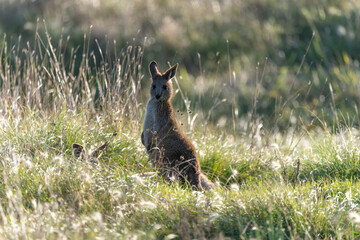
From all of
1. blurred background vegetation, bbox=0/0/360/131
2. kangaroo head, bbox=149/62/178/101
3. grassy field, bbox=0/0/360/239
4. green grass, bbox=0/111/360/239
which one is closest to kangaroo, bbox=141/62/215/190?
kangaroo head, bbox=149/62/178/101

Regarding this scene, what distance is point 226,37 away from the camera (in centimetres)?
1534

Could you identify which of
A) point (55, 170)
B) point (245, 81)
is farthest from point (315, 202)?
point (245, 81)

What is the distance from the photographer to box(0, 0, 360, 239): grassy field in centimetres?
491

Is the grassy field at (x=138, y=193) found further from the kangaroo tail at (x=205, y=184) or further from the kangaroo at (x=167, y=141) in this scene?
the kangaroo tail at (x=205, y=184)

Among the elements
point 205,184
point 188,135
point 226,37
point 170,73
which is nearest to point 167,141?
point 205,184

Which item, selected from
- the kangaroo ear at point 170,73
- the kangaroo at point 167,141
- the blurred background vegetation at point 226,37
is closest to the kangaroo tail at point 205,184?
the kangaroo at point 167,141

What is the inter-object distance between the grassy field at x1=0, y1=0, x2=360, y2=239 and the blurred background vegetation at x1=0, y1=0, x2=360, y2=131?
0.05m

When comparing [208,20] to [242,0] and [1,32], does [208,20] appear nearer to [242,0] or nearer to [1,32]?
[242,0]

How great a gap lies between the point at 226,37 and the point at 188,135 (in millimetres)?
7492

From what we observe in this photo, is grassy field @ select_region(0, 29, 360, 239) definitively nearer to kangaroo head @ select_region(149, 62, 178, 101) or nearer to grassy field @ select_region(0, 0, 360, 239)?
grassy field @ select_region(0, 0, 360, 239)

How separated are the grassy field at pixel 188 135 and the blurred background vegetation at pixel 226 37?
50mm

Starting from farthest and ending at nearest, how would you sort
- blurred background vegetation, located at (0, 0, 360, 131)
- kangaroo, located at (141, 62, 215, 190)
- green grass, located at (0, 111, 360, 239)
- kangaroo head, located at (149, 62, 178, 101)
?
1. blurred background vegetation, located at (0, 0, 360, 131)
2. kangaroo head, located at (149, 62, 178, 101)
3. kangaroo, located at (141, 62, 215, 190)
4. green grass, located at (0, 111, 360, 239)

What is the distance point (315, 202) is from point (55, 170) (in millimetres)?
2510

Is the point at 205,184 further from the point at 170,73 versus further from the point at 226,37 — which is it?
the point at 226,37
